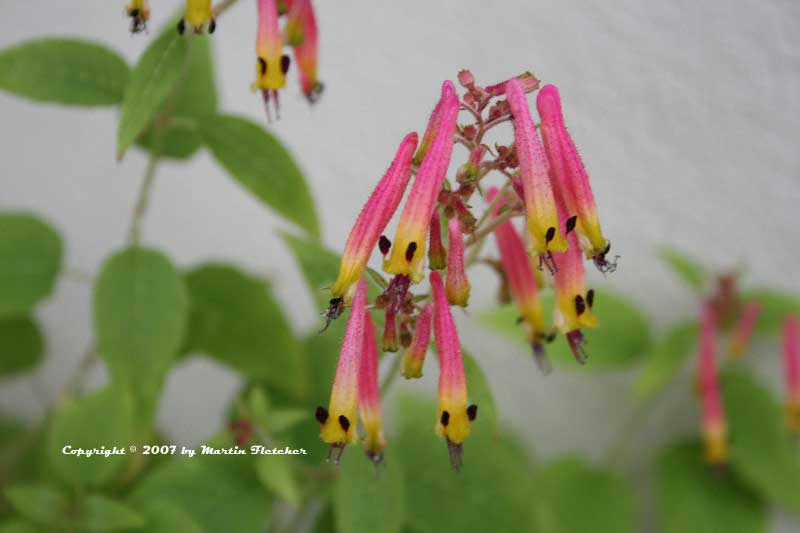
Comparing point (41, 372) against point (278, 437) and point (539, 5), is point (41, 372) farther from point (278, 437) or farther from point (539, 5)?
point (539, 5)

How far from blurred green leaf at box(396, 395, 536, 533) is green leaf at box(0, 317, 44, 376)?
1.40ft

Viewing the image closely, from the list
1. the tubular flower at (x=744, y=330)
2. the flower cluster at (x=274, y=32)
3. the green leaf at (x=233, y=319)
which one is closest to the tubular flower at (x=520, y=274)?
the flower cluster at (x=274, y=32)

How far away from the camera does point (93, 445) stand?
0.56 m

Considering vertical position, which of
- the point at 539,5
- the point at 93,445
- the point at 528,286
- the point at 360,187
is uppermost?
the point at 539,5

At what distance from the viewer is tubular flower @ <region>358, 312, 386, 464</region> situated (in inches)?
15.6

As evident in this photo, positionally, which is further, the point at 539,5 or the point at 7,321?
the point at 7,321

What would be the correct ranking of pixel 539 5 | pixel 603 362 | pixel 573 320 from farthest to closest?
pixel 603 362 < pixel 539 5 < pixel 573 320

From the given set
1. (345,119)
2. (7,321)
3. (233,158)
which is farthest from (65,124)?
(233,158)

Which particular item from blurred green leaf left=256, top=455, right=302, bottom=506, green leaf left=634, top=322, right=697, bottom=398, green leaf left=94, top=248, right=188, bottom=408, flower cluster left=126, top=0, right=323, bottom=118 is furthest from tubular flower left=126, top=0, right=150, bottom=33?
green leaf left=634, top=322, right=697, bottom=398

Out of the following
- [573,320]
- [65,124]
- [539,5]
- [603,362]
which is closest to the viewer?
[573,320]

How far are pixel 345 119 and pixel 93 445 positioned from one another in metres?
0.38

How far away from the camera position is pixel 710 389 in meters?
0.73

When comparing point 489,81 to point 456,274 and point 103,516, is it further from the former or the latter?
point 103,516

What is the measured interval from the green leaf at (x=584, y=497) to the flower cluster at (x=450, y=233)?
44cm
